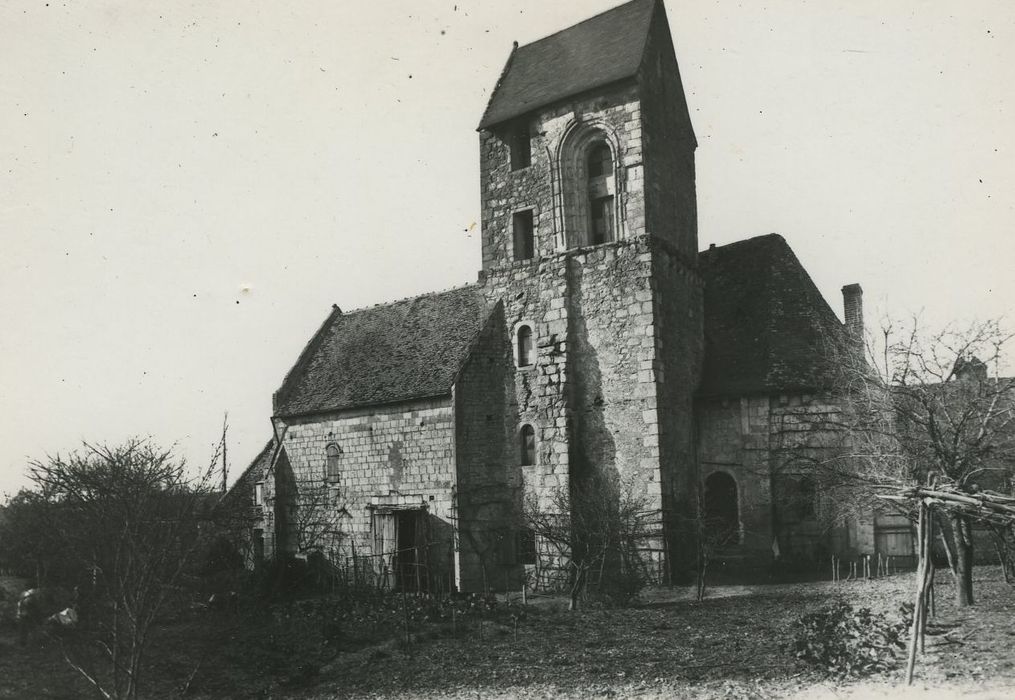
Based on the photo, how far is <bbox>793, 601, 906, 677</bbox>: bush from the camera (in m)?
11.2

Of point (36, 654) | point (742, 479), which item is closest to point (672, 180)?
point (742, 479)

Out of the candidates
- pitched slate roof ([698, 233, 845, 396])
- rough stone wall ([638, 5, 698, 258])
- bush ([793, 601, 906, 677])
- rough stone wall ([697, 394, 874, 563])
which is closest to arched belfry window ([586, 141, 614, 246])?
rough stone wall ([638, 5, 698, 258])

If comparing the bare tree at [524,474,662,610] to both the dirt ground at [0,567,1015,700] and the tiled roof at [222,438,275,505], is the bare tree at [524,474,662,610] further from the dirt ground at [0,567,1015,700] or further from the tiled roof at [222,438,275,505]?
the tiled roof at [222,438,275,505]

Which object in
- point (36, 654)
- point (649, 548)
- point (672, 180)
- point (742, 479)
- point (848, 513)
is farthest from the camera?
point (672, 180)

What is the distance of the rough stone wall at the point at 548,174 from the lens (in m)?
22.2

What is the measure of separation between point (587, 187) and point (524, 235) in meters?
2.45

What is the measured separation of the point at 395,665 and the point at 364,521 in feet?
36.7

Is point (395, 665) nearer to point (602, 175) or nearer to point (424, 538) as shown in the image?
point (424, 538)

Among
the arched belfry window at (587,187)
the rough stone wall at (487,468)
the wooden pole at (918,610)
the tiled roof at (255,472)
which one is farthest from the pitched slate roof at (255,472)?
the wooden pole at (918,610)

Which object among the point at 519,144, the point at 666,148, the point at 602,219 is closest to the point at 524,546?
the point at 602,219

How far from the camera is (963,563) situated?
14.0 m

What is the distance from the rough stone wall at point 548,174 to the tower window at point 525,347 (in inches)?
87.6

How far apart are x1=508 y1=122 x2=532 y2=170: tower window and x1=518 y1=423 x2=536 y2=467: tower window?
807cm

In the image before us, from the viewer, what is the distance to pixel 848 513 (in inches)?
743
